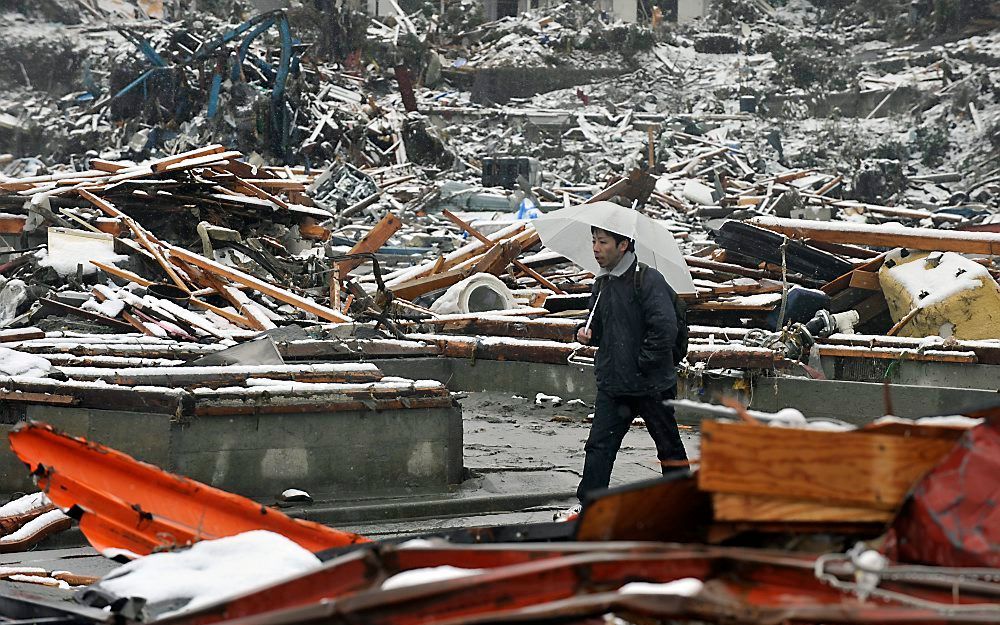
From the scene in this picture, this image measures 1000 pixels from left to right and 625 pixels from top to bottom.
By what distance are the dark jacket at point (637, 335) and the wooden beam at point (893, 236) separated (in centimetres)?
704

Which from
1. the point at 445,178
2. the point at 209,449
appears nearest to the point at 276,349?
the point at 209,449

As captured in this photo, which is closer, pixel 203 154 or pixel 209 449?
pixel 209 449

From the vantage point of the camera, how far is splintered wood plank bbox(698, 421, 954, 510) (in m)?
3.02

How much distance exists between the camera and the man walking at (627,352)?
649cm

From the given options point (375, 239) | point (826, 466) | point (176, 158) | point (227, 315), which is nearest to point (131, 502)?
point (826, 466)

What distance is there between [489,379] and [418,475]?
11.5 ft

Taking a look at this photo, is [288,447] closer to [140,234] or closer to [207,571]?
[207,571]

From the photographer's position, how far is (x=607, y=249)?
21.8ft

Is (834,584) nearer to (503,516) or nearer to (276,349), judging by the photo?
(503,516)

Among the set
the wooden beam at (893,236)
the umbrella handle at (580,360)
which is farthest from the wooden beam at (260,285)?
the wooden beam at (893,236)

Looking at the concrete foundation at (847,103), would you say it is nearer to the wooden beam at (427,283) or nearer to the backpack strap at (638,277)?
the wooden beam at (427,283)

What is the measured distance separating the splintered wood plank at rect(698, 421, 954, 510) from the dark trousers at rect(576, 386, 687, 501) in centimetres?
351

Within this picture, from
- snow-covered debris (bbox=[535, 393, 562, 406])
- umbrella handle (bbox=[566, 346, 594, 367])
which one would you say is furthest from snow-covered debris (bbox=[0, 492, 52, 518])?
umbrella handle (bbox=[566, 346, 594, 367])

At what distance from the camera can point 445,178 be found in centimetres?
2903
